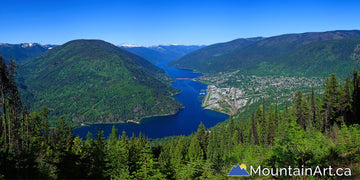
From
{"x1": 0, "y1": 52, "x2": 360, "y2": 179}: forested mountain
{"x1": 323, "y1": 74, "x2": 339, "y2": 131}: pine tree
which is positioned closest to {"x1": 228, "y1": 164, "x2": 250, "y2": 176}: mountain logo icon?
{"x1": 0, "y1": 52, "x2": 360, "y2": 179}: forested mountain

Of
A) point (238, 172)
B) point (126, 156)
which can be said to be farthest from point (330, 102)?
point (126, 156)

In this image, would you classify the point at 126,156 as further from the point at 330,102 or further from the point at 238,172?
the point at 330,102

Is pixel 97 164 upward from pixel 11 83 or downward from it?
downward

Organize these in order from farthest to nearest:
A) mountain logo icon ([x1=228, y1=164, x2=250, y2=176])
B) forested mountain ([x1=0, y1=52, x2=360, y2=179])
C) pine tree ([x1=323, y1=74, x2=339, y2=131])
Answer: pine tree ([x1=323, y1=74, x2=339, y2=131]), mountain logo icon ([x1=228, y1=164, x2=250, y2=176]), forested mountain ([x1=0, y1=52, x2=360, y2=179])

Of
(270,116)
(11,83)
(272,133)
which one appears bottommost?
(272,133)

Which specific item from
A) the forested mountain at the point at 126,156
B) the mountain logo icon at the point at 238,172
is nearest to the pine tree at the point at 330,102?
the forested mountain at the point at 126,156

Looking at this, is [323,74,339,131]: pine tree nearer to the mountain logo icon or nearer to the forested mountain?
the forested mountain

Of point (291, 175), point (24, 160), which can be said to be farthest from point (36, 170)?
point (291, 175)

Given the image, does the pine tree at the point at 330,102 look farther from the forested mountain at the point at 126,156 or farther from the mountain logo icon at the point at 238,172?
the mountain logo icon at the point at 238,172

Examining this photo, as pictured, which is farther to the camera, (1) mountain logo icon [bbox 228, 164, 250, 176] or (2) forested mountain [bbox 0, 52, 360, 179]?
(1) mountain logo icon [bbox 228, 164, 250, 176]

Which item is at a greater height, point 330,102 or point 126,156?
point 330,102

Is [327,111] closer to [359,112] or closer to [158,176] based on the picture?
[359,112]
